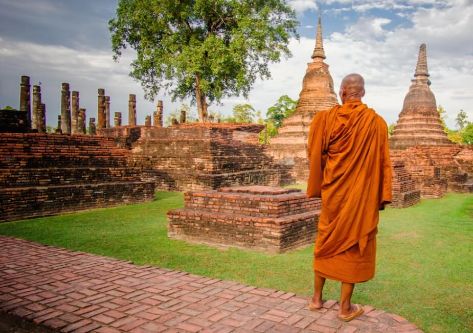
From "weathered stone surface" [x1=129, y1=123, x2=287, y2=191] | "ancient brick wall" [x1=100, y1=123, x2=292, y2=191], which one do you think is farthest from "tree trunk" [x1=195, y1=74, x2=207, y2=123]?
"weathered stone surface" [x1=129, y1=123, x2=287, y2=191]

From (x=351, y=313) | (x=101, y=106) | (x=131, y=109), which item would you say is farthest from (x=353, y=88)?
(x=131, y=109)

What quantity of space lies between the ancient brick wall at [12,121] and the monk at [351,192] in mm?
9788

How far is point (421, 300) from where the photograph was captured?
386 centimetres

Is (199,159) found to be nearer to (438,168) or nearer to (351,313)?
(438,168)

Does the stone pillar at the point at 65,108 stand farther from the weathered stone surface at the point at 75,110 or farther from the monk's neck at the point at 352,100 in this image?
the monk's neck at the point at 352,100

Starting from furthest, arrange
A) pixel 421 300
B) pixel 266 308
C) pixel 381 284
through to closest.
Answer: pixel 381 284
pixel 421 300
pixel 266 308

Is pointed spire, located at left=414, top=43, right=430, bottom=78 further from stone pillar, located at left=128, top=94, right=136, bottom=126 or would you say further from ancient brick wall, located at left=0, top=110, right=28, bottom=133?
ancient brick wall, located at left=0, top=110, right=28, bottom=133

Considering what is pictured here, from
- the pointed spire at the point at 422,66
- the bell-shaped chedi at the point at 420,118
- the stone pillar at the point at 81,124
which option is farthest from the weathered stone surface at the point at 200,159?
the pointed spire at the point at 422,66

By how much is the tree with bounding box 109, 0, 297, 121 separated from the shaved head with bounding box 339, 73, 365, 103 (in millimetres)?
16450

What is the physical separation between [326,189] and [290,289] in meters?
1.42

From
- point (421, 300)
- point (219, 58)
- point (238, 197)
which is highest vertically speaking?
point (219, 58)

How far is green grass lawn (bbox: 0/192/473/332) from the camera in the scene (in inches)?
151

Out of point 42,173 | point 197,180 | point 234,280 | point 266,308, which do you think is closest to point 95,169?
point 42,173

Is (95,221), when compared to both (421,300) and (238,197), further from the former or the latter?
(421,300)
